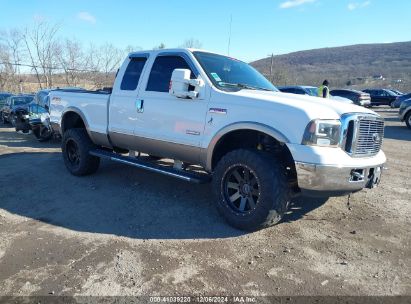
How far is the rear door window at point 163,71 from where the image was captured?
16.7 ft

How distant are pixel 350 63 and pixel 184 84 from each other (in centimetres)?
11885

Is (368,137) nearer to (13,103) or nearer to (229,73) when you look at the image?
(229,73)

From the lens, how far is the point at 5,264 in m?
3.58

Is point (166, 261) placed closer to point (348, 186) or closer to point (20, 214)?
point (348, 186)

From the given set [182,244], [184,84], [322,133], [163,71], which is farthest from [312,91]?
[182,244]

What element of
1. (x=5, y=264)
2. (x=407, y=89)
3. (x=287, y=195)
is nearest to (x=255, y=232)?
(x=287, y=195)

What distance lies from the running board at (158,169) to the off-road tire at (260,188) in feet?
1.26

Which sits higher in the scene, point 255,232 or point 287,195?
point 287,195

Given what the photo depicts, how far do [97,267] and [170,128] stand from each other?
2.12m

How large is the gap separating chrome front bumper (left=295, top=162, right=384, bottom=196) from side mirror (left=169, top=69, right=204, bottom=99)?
1577mm

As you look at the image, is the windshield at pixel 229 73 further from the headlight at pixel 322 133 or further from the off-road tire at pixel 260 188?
the headlight at pixel 322 133

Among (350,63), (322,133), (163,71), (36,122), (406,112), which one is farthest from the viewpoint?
(350,63)

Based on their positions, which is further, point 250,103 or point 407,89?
point 407,89

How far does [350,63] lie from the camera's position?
112 metres
